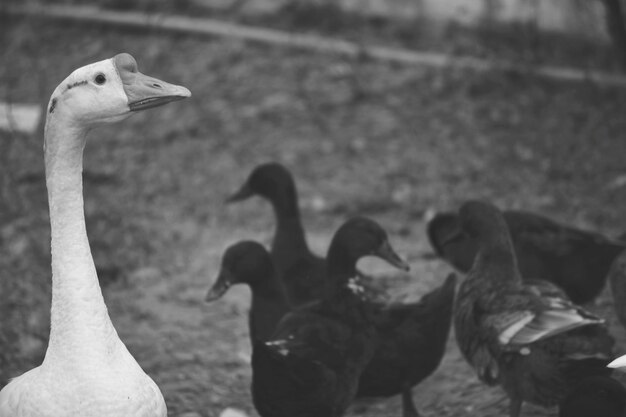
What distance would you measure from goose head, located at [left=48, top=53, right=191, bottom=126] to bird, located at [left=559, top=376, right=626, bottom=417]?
5.94ft

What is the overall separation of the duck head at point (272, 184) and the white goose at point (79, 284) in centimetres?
217

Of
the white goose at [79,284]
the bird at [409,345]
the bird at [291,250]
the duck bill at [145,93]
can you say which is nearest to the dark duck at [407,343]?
the bird at [409,345]

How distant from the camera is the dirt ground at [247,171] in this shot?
5.73 meters

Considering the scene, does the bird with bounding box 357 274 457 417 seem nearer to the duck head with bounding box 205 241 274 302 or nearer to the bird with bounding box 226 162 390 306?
the bird with bounding box 226 162 390 306

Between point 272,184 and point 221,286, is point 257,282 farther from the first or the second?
point 272,184

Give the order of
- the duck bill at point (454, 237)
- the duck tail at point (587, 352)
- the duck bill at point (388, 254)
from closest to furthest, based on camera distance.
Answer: the duck tail at point (587, 352), the duck bill at point (388, 254), the duck bill at point (454, 237)

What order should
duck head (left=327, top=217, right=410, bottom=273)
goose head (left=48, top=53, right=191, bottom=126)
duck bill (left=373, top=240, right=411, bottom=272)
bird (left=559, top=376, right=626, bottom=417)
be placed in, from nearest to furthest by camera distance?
1. goose head (left=48, top=53, right=191, bottom=126)
2. bird (left=559, top=376, right=626, bottom=417)
3. duck head (left=327, top=217, right=410, bottom=273)
4. duck bill (left=373, top=240, right=411, bottom=272)

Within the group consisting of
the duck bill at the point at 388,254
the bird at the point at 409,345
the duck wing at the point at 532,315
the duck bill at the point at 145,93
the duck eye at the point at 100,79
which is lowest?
the bird at the point at 409,345

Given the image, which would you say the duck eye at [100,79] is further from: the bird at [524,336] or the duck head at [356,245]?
the bird at [524,336]

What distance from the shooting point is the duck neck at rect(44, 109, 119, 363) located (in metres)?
3.72

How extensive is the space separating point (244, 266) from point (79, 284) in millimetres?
1494

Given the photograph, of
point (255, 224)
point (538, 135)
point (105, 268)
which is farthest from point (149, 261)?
point (538, 135)

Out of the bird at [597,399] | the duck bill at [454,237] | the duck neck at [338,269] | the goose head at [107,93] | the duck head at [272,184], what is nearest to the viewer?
the goose head at [107,93]

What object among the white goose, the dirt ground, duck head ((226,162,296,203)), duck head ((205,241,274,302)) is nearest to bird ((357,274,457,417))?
the dirt ground
